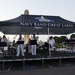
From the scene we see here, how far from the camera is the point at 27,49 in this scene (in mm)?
16125

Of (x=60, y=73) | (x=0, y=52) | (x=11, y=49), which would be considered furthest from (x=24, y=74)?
(x=11, y=49)

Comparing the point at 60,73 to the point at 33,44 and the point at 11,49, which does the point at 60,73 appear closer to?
the point at 33,44

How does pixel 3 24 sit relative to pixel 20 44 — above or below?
above

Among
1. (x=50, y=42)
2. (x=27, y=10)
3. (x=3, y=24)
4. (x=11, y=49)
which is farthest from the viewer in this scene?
(x=27, y=10)

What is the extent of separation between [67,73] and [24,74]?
2128 mm

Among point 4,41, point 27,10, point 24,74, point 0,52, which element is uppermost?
point 27,10

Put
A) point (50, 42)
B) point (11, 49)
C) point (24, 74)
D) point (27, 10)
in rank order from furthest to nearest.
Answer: point (27, 10)
point (11, 49)
point (50, 42)
point (24, 74)

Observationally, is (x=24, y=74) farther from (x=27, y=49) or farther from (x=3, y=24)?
(x=27, y=49)

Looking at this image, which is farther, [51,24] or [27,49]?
[27,49]

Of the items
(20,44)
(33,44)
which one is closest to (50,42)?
(33,44)

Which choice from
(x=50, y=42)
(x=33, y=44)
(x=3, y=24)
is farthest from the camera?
(x=50, y=42)

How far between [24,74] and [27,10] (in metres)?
16.2

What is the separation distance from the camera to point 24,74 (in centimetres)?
859

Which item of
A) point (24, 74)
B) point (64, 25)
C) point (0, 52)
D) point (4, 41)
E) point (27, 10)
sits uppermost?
point (27, 10)
